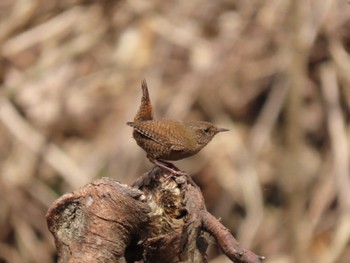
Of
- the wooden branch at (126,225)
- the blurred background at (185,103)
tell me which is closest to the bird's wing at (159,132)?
the wooden branch at (126,225)

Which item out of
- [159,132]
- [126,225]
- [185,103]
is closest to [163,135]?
[159,132]

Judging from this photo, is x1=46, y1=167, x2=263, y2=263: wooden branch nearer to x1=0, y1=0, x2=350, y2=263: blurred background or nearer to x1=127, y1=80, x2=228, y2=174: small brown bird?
x1=127, y1=80, x2=228, y2=174: small brown bird

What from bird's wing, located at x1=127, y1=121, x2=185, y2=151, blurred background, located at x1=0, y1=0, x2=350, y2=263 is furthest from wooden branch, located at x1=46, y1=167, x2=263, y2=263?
blurred background, located at x1=0, y1=0, x2=350, y2=263

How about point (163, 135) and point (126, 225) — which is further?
point (163, 135)

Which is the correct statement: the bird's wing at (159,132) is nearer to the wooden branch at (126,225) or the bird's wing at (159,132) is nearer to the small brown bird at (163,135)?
the small brown bird at (163,135)

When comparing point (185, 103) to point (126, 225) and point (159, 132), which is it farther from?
point (126, 225)

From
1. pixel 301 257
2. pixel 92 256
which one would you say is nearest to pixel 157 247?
pixel 92 256
